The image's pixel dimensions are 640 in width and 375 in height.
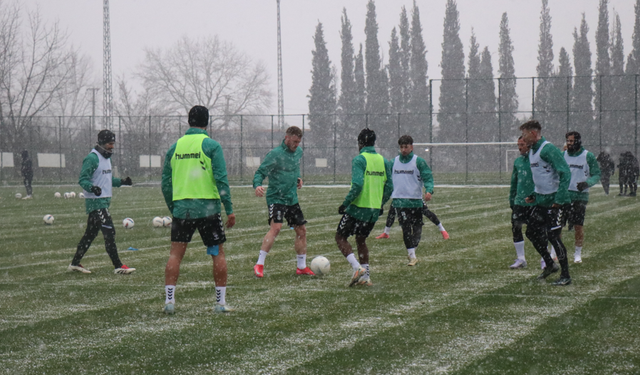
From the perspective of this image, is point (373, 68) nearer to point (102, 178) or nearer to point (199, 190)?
point (102, 178)

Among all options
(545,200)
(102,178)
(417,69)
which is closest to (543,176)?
(545,200)

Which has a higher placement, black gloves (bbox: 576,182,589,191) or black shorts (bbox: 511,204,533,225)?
black gloves (bbox: 576,182,589,191)

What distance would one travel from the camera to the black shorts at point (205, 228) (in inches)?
261

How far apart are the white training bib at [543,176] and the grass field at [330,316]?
117cm

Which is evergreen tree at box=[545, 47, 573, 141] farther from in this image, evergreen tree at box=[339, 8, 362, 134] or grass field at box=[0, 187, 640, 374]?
grass field at box=[0, 187, 640, 374]

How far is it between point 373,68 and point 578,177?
217ft

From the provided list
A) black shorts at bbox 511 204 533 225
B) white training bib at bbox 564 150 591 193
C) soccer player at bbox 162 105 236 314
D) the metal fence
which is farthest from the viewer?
the metal fence

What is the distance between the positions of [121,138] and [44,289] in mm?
43145

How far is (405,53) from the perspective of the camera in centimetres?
7688

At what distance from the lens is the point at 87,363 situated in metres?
5.03

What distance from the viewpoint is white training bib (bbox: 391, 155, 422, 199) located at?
10633 millimetres

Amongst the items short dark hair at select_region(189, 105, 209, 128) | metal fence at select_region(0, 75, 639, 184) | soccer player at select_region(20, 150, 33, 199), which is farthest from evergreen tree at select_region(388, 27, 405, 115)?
short dark hair at select_region(189, 105, 209, 128)

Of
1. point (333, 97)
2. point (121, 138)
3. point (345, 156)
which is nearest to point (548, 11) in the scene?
point (333, 97)

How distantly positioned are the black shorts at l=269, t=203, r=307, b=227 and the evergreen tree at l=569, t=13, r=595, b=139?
34.4 metres
